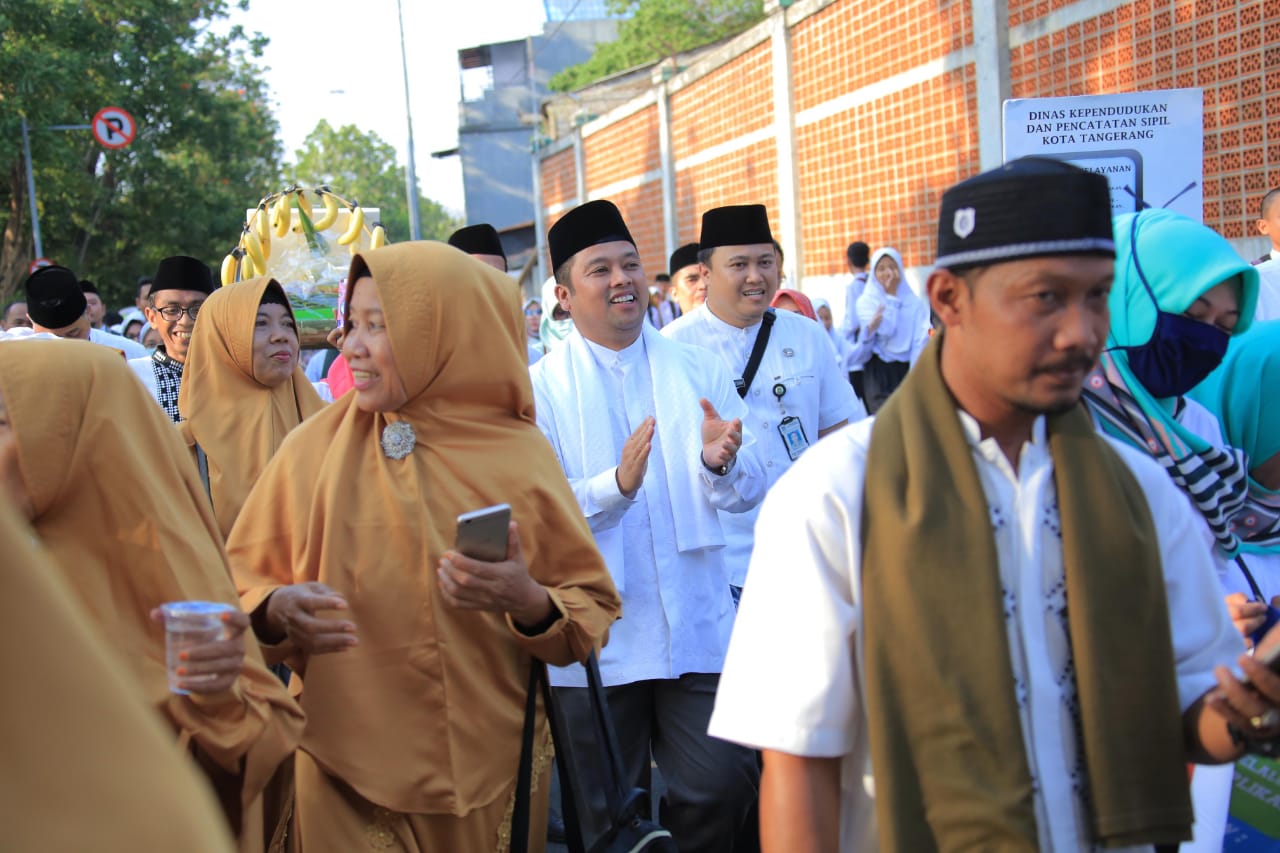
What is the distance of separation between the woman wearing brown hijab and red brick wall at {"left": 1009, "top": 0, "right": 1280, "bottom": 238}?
364 inches

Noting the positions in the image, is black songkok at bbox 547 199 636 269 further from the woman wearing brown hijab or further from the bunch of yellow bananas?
the woman wearing brown hijab

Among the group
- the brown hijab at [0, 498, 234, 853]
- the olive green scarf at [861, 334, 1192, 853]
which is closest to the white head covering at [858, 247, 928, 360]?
the olive green scarf at [861, 334, 1192, 853]

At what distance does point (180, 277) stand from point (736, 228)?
9.72ft

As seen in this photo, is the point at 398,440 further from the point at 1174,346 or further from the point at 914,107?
the point at 914,107

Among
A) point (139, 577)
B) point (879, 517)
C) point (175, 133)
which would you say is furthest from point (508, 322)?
point (175, 133)

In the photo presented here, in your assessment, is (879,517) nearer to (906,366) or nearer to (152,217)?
(906,366)

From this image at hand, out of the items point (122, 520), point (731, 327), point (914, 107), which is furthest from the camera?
point (914, 107)

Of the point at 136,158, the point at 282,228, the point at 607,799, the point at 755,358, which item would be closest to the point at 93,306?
the point at 282,228

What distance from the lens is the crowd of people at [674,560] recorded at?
2080mm

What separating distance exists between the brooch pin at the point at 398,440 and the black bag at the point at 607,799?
73cm

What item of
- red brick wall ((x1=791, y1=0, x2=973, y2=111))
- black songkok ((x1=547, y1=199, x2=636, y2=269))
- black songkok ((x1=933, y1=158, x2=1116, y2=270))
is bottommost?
black songkok ((x1=933, y1=158, x2=1116, y2=270))

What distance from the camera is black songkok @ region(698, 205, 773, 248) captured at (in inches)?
245

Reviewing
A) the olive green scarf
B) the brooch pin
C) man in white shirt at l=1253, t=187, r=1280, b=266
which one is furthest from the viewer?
man in white shirt at l=1253, t=187, r=1280, b=266

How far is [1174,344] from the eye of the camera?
3283 millimetres
